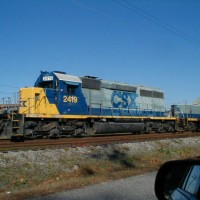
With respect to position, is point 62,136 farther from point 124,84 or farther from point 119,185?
point 119,185

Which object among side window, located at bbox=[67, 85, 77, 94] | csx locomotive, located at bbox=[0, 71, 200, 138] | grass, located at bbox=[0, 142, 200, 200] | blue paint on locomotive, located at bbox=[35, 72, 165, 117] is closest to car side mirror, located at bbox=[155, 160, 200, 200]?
grass, located at bbox=[0, 142, 200, 200]

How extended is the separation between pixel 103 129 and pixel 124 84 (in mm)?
4888

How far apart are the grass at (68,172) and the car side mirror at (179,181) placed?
5.65 metres

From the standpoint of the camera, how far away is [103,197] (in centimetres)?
796

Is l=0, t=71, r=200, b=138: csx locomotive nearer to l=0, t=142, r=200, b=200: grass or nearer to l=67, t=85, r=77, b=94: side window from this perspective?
l=67, t=85, r=77, b=94: side window

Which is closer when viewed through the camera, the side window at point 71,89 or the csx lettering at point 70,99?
the csx lettering at point 70,99

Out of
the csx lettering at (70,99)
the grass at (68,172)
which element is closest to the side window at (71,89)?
the csx lettering at (70,99)

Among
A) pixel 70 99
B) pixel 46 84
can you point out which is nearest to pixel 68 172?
pixel 70 99

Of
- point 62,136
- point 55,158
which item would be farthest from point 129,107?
point 55,158

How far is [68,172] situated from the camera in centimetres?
1177

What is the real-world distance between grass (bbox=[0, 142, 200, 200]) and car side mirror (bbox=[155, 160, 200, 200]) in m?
5.65

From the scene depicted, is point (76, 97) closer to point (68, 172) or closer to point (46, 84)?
point (46, 84)

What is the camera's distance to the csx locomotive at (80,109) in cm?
1933

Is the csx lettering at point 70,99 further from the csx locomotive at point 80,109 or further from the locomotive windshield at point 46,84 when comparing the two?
the locomotive windshield at point 46,84
